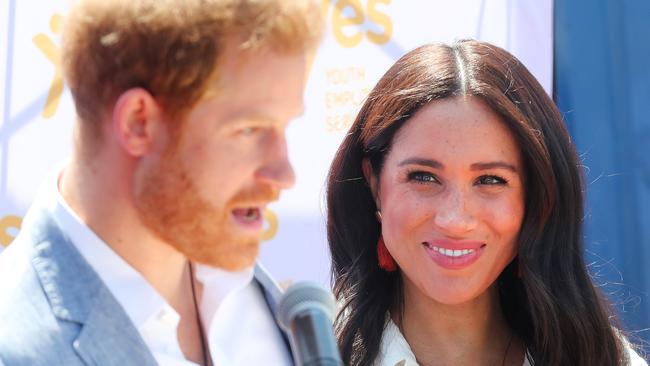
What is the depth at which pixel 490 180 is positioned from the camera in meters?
2.49

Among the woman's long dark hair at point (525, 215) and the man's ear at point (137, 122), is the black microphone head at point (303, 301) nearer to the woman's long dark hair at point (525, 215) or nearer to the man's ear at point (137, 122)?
the man's ear at point (137, 122)

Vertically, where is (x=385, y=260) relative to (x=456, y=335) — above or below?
above

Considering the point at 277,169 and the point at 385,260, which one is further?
the point at 385,260

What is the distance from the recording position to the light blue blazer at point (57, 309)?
1.40 m

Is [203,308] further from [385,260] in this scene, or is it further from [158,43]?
[385,260]

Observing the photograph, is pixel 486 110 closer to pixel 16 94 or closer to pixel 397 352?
pixel 397 352

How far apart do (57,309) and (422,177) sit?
1264 mm

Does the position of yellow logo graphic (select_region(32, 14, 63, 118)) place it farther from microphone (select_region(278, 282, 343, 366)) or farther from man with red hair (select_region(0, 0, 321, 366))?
microphone (select_region(278, 282, 343, 366))

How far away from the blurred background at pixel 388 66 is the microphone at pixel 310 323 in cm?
154

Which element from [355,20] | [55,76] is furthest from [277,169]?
[355,20]

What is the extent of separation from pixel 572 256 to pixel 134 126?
155 centimetres

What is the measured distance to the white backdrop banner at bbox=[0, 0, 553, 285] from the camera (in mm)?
2768

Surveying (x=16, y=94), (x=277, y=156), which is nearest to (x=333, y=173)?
(x=16, y=94)

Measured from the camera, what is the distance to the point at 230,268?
1.49 meters
